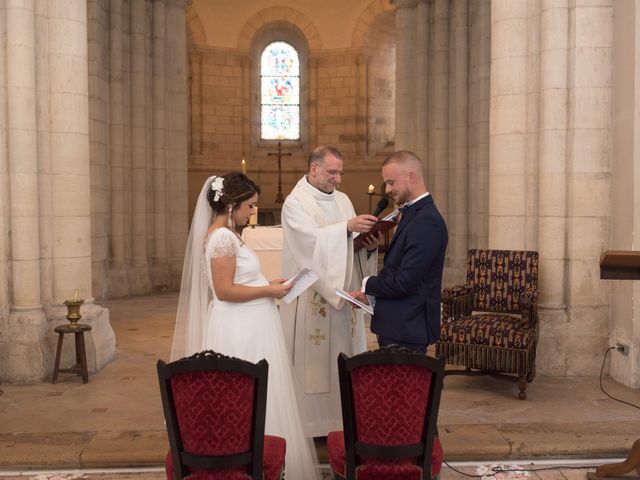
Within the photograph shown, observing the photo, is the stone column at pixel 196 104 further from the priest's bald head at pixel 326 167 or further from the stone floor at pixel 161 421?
the priest's bald head at pixel 326 167

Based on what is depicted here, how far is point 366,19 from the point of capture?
681 inches

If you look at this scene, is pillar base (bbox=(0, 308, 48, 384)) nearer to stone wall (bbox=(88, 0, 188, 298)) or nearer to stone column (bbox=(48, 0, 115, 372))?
stone column (bbox=(48, 0, 115, 372))

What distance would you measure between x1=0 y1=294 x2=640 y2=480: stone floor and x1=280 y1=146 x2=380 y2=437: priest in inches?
32.7

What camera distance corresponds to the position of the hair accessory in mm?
3896

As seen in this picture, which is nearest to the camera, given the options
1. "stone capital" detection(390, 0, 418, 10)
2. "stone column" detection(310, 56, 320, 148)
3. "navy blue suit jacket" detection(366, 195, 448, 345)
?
"navy blue suit jacket" detection(366, 195, 448, 345)

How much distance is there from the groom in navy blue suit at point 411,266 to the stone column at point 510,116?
118 inches

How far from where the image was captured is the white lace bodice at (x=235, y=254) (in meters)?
3.81

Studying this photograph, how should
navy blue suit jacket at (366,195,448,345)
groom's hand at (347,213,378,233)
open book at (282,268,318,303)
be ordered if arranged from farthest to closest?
groom's hand at (347,213,378,233) < open book at (282,268,318,303) < navy blue suit jacket at (366,195,448,345)

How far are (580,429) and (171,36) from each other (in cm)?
990

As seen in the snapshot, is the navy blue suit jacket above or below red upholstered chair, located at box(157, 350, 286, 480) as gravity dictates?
above

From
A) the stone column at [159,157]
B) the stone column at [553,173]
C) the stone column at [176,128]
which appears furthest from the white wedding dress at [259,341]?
the stone column at [176,128]

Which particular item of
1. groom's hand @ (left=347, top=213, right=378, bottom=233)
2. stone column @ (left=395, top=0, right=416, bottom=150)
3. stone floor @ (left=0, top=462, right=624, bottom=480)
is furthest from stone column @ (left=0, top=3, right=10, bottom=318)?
stone column @ (left=395, top=0, right=416, bottom=150)

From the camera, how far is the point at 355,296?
13.7ft

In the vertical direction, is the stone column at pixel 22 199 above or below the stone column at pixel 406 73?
below
